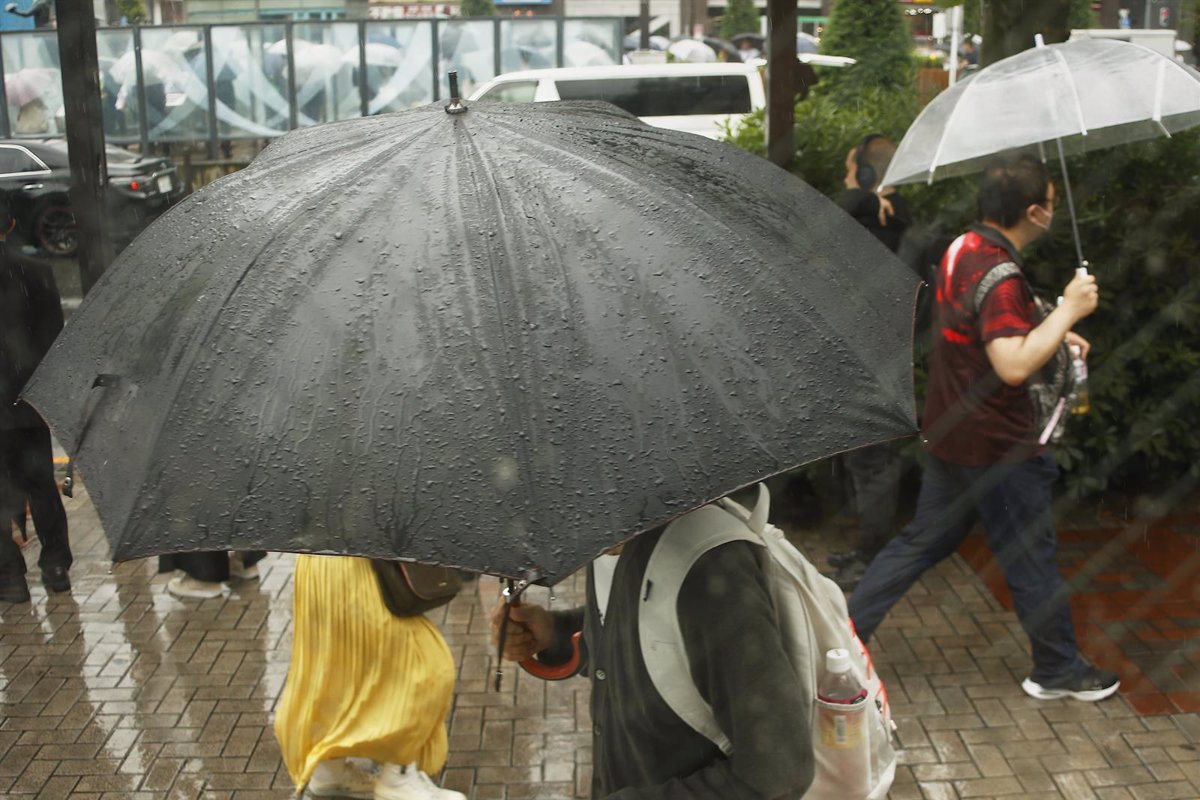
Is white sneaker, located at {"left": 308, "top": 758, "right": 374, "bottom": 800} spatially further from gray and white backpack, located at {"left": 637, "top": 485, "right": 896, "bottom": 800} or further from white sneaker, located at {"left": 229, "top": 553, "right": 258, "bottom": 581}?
white sneaker, located at {"left": 229, "top": 553, "right": 258, "bottom": 581}

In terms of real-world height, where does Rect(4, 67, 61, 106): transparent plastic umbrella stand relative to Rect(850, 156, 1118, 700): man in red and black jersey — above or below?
above

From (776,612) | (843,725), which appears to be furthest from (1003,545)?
(776,612)

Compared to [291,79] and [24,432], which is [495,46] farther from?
[24,432]

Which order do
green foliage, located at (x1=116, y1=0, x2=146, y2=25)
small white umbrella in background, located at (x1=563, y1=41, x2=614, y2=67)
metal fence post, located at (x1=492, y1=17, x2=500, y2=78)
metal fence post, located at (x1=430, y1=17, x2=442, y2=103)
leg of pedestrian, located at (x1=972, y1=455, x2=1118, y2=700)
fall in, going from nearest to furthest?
1. leg of pedestrian, located at (x1=972, y1=455, x2=1118, y2=700)
2. metal fence post, located at (x1=430, y1=17, x2=442, y2=103)
3. metal fence post, located at (x1=492, y1=17, x2=500, y2=78)
4. small white umbrella in background, located at (x1=563, y1=41, x2=614, y2=67)
5. green foliage, located at (x1=116, y1=0, x2=146, y2=25)

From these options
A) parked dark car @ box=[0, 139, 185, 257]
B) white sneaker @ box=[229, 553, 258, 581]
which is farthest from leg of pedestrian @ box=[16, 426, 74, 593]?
parked dark car @ box=[0, 139, 185, 257]

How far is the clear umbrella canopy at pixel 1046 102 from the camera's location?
4766 millimetres

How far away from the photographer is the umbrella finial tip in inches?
88.4

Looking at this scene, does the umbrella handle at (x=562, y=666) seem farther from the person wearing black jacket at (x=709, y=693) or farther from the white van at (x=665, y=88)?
the white van at (x=665, y=88)

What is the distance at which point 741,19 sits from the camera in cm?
3444

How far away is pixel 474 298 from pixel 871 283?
2.69ft

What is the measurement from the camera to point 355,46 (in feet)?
63.6

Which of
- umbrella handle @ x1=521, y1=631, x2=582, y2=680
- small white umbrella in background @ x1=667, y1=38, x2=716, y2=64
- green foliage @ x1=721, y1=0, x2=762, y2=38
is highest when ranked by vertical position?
green foliage @ x1=721, y1=0, x2=762, y2=38

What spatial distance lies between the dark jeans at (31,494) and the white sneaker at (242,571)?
780mm

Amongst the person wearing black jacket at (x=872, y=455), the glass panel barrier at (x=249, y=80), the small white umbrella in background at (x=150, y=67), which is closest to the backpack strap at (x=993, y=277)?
the person wearing black jacket at (x=872, y=455)
